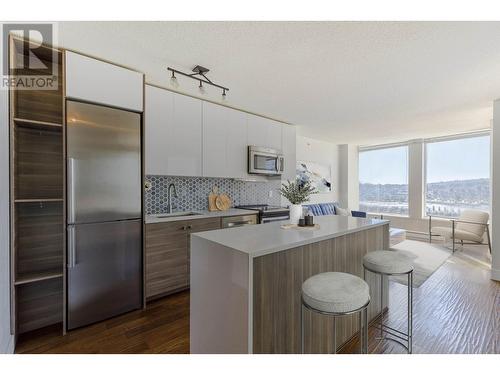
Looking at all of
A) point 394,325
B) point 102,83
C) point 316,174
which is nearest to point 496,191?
point 394,325

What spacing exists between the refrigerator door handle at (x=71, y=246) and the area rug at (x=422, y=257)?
3.48 m

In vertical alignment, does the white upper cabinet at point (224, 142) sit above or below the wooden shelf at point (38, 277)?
above

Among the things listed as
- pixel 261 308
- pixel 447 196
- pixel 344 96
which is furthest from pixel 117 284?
pixel 447 196

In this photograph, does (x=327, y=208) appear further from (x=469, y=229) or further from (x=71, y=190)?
(x=71, y=190)

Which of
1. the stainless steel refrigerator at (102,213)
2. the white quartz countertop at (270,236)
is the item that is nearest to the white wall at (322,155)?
the white quartz countertop at (270,236)

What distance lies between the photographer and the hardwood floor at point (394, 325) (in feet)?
6.07

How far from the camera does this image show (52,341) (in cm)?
193

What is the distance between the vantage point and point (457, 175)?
5.41 meters

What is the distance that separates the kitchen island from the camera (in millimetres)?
1252

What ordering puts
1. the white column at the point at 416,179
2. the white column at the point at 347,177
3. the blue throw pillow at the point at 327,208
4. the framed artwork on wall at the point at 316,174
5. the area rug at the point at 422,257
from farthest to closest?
the white column at the point at 347,177
the white column at the point at 416,179
the framed artwork on wall at the point at 316,174
the blue throw pillow at the point at 327,208
the area rug at the point at 422,257

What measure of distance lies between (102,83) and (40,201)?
1.16 metres

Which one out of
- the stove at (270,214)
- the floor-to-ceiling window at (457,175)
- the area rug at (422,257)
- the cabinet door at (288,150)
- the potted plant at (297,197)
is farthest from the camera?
the floor-to-ceiling window at (457,175)

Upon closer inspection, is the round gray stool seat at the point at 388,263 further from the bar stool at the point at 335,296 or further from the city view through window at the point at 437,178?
the city view through window at the point at 437,178
